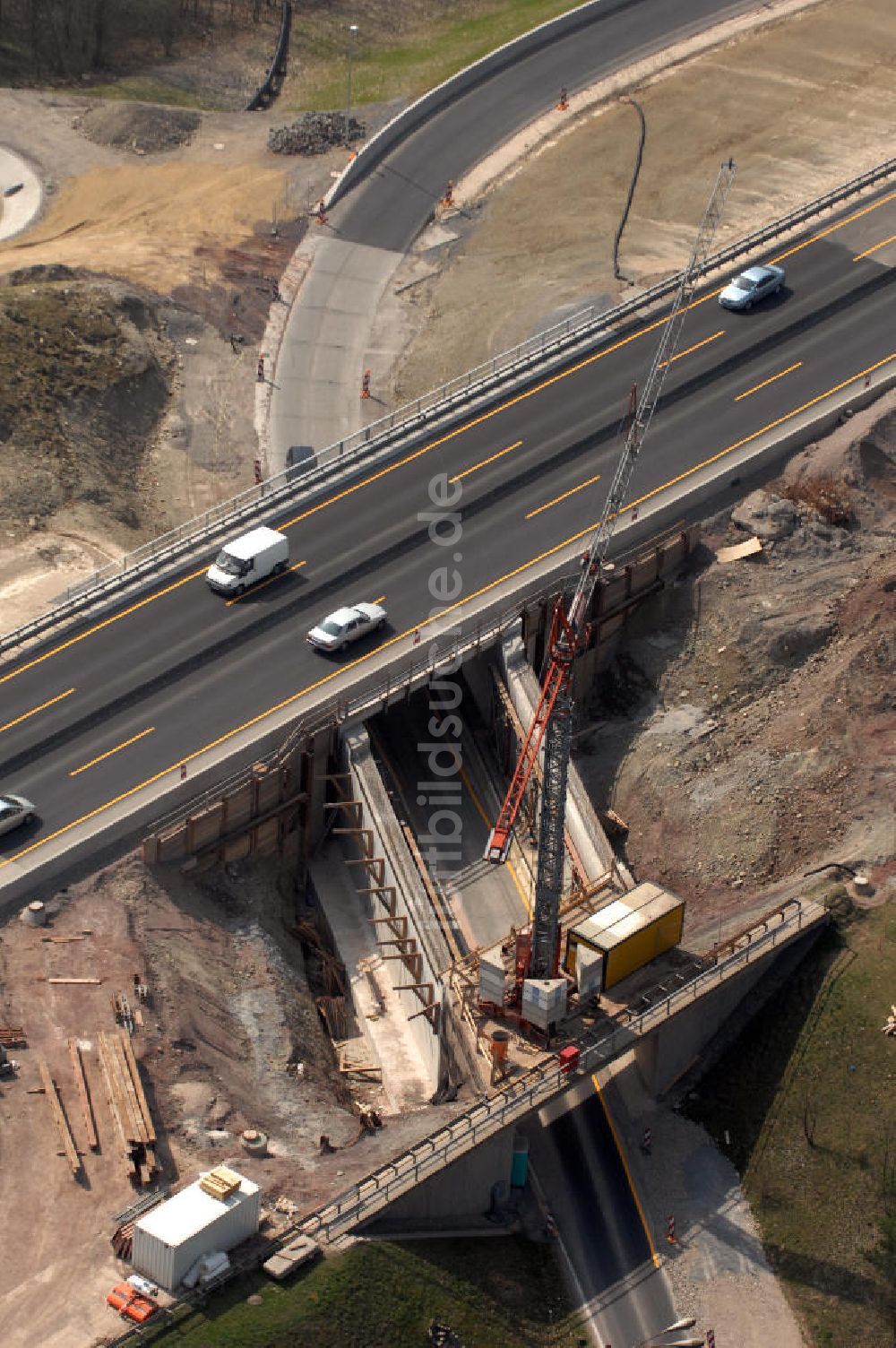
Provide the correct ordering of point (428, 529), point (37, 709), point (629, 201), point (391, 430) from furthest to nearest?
point (629, 201)
point (391, 430)
point (428, 529)
point (37, 709)

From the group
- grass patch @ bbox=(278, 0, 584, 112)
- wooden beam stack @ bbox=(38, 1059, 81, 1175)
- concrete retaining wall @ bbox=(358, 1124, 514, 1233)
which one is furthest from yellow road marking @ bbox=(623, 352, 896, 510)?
grass patch @ bbox=(278, 0, 584, 112)

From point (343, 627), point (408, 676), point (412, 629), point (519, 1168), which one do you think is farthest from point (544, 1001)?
point (412, 629)

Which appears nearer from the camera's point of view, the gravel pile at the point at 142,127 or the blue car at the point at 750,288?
the blue car at the point at 750,288

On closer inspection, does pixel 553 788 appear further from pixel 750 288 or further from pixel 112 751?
pixel 750 288

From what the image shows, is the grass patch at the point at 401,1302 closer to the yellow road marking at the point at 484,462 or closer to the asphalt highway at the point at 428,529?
the asphalt highway at the point at 428,529

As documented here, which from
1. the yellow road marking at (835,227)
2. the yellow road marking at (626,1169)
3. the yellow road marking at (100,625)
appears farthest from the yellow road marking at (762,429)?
the yellow road marking at (626,1169)

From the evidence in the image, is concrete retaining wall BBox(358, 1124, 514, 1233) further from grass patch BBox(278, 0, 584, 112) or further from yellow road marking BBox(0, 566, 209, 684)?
grass patch BBox(278, 0, 584, 112)
